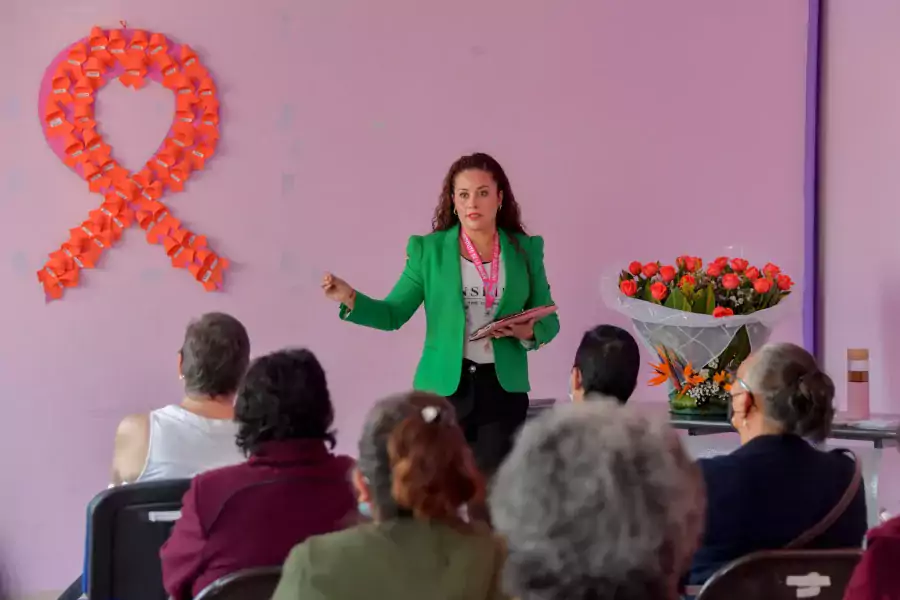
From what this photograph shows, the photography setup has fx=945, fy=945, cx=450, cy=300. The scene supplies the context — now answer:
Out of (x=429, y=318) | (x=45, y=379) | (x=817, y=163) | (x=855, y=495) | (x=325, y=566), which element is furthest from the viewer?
(x=817, y=163)

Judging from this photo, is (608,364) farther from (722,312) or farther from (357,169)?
(357,169)

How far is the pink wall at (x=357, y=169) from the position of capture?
3266 mm

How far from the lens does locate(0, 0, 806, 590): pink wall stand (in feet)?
10.7

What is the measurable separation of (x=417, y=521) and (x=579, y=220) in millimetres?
2319

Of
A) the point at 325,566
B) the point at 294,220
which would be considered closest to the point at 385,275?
the point at 294,220

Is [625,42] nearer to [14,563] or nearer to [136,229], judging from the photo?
[136,229]

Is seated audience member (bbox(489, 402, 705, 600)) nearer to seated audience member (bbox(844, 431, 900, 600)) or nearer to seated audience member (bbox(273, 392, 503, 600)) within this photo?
seated audience member (bbox(273, 392, 503, 600))

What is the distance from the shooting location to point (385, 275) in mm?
3428

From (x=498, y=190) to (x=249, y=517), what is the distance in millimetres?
1457

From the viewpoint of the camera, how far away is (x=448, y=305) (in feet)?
8.89

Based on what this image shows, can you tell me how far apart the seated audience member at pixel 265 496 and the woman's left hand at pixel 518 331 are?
94cm

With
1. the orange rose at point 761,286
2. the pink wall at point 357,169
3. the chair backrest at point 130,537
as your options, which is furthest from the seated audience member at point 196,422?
the orange rose at point 761,286

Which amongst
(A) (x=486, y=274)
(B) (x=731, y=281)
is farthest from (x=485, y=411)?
A: (B) (x=731, y=281)

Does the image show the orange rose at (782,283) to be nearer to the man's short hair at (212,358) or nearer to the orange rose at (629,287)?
the orange rose at (629,287)
